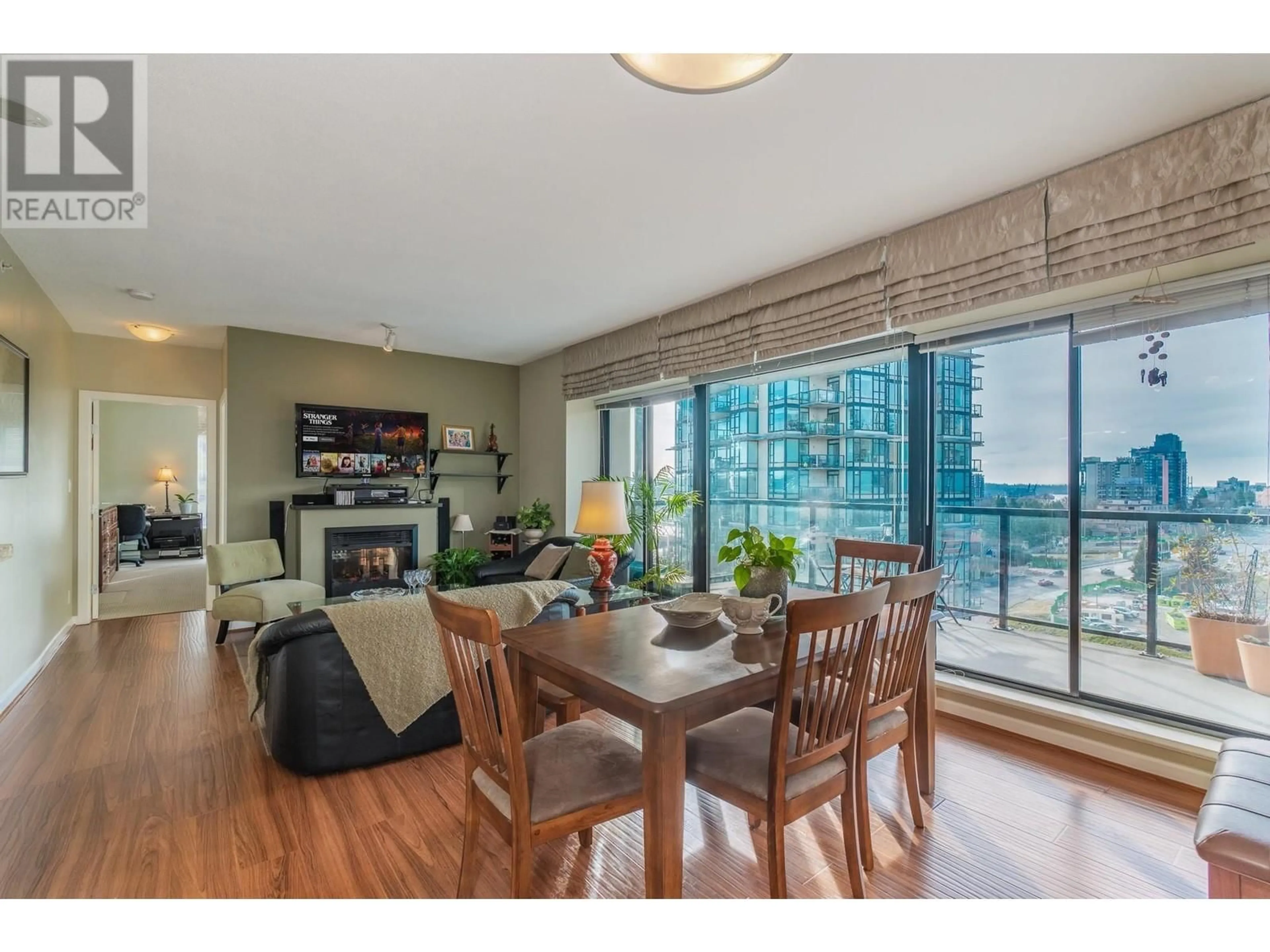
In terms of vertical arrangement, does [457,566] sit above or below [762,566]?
below

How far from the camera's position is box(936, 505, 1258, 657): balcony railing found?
2592 millimetres

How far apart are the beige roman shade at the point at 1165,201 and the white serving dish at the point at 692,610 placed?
1.93m

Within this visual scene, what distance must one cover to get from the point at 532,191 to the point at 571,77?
782mm

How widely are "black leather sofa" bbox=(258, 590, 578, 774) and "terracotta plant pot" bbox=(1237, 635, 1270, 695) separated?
11.5 ft

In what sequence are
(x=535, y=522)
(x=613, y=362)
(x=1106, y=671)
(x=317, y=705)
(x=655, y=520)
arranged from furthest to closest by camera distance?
(x=535, y=522), (x=655, y=520), (x=613, y=362), (x=1106, y=671), (x=317, y=705)

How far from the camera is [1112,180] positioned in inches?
86.0

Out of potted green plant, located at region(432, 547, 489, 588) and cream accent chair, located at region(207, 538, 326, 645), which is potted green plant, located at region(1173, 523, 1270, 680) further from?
cream accent chair, located at region(207, 538, 326, 645)

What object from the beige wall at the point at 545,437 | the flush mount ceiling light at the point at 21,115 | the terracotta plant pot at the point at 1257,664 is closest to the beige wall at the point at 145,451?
the beige wall at the point at 545,437

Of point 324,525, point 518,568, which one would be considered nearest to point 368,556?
point 324,525

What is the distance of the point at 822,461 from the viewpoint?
389cm

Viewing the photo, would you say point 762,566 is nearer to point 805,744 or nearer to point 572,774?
point 805,744

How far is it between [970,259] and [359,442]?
4.94 m

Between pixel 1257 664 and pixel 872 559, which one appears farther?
pixel 872 559

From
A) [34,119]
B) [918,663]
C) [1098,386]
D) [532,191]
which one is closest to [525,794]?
[918,663]
